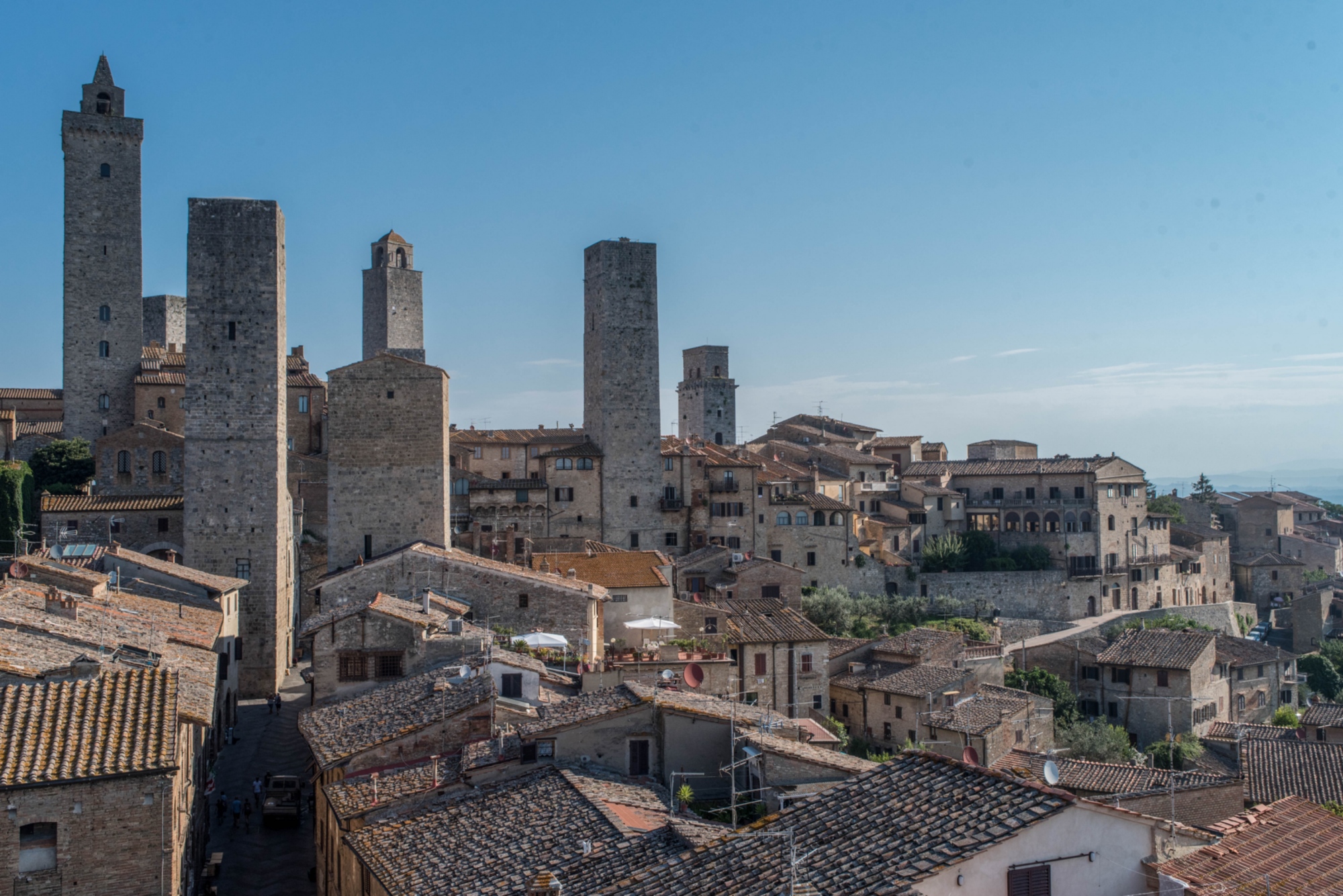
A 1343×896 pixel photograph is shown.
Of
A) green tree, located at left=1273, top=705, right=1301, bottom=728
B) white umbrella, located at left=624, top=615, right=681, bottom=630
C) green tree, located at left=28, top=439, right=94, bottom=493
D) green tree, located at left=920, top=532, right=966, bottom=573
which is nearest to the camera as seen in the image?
white umbrella, located at left=624, top=615, right=681, bottom=630

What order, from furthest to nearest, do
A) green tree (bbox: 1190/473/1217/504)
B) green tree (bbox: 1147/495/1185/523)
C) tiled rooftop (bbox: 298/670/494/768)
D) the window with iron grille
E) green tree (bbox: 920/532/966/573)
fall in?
green tree (bbox: 1190/473/1217/504) → green tree (bbox: 1147/495/1185/523) → green tree (bbox: 920/532/966/573) → the window with iron grille → tiled rooftop (bbox: 298/670/494/768)

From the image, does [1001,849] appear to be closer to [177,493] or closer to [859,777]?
[859,777]

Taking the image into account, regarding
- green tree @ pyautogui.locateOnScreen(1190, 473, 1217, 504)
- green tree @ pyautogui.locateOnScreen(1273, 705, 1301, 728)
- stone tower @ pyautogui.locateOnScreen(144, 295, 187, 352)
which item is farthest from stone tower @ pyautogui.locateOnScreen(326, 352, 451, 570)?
green tree @ pyautogui.locateOnScreen(1190, 473, 1217, 504)

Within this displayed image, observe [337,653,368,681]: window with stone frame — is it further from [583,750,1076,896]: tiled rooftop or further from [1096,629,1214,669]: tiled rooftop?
[1096,629,1214,669]: tiled rooftop

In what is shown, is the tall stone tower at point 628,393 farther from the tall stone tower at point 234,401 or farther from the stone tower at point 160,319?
the stone tower at point 160,319

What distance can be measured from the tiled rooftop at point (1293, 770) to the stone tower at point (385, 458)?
23.3 metres

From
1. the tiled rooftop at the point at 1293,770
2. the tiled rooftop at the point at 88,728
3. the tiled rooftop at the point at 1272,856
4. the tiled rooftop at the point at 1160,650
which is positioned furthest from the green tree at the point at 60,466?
the tiled rooftop at the point at 1272,856

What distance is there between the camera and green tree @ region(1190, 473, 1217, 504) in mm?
90181

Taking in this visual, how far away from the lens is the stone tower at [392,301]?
61438 mm

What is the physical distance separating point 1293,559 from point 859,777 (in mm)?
73530

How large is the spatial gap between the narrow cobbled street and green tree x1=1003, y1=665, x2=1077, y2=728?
84.4 feet

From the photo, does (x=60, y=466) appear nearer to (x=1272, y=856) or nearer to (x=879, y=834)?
(x=879, y=834)

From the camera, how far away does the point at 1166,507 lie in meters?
75.0

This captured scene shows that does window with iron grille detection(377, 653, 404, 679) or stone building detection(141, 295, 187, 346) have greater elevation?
stone building detection(141, 295, 187, 346)
